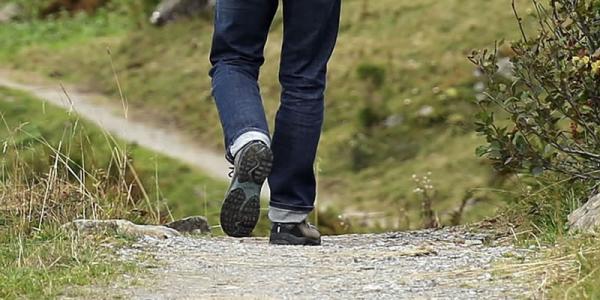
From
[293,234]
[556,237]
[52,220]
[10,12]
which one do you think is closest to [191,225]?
[293,234]

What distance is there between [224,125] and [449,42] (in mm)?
9394

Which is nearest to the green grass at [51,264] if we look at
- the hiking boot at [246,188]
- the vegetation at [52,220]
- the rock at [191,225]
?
the vegetation at [52,220]

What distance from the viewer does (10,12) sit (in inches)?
849

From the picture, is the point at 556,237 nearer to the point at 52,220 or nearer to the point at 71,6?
the point at 52,220

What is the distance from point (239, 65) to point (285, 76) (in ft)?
0.54

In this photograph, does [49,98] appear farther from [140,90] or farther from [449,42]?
[449,42]

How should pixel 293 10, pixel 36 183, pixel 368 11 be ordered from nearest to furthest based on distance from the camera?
pixel 293 10 → pixel 36 183 → pixel 368 11

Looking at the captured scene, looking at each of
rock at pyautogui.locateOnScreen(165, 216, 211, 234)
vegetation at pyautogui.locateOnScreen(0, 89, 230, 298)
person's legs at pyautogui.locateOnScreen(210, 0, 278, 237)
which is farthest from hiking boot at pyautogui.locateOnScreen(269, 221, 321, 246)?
rock at pyautogui.locateOnScreen(165, 216, 211, 234)

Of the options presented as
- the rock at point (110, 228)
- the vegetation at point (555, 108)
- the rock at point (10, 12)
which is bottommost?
the rock at point (110, 228)

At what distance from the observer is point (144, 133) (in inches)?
527

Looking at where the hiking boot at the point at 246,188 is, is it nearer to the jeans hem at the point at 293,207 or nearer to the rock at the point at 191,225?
the jeans hem at the point at 293,207

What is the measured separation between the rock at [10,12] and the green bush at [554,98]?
1762 centimetres

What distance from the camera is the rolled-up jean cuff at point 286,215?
175 inches

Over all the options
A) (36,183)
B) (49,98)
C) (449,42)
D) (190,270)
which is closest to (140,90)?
(49,98)
